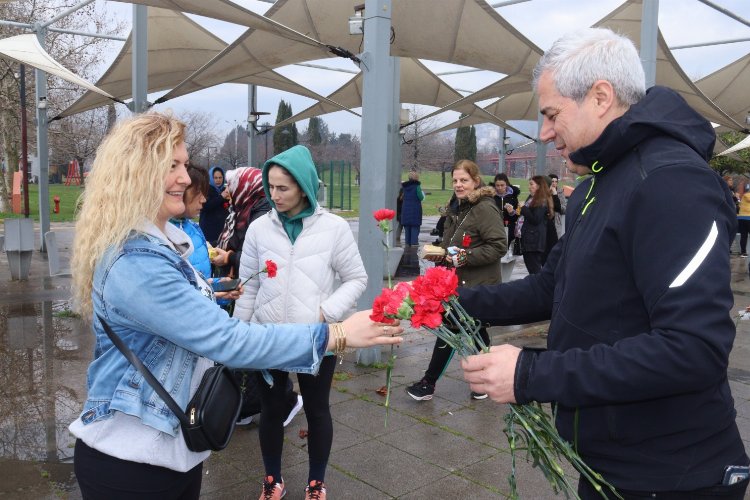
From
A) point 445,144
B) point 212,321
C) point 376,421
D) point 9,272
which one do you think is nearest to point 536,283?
point 212,321

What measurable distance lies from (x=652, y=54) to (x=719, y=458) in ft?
23.0

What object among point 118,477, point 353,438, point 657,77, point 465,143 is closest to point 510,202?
point 657,77

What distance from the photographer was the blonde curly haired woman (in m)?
1.90

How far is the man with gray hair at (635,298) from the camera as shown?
1.45 meters

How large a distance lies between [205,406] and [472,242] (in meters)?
3.59

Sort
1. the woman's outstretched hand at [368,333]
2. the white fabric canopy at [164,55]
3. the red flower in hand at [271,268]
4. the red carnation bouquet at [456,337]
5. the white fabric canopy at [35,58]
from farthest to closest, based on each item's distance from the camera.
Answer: the white fabric canopy at [164,55] < the white fabric canopy at [35,58] < the red flower in hand at [271,268] < the woman's outstretched hand at [368,333] < the red carnation bouquet at [456,337]

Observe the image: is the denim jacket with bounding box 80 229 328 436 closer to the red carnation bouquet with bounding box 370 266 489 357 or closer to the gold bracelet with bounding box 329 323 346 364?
the gold bracelet with bounding box 329 323 346 364

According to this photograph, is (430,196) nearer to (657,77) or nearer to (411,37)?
(657,77)

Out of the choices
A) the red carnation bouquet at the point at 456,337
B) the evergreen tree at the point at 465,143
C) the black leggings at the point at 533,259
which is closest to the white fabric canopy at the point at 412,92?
the black leggings at the point at 533,259

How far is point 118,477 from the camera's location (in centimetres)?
198

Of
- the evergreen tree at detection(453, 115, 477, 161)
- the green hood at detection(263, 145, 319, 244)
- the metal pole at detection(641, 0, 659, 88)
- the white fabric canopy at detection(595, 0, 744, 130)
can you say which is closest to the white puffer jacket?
the green hood at detection(263, 145, 319, 244)

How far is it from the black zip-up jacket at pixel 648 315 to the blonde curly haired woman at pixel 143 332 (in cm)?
68

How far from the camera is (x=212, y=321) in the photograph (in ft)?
6.29

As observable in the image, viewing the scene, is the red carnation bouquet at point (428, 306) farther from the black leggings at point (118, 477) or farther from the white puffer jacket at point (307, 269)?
the white puffer jacket at point (307, 269)
